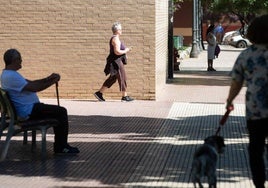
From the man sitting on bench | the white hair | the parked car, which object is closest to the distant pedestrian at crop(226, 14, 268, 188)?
the man sitting on bench

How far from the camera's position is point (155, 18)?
51.7ft

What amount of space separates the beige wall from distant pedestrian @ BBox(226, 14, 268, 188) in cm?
892

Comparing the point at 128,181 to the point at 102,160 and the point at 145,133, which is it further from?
the point at 145,133

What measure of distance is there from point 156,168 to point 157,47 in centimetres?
808

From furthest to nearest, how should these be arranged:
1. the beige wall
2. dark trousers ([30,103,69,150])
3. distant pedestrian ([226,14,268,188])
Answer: the beige wall
dark trousers ([30,103,69,150])
distant pedestrian ([226,14,268,188])

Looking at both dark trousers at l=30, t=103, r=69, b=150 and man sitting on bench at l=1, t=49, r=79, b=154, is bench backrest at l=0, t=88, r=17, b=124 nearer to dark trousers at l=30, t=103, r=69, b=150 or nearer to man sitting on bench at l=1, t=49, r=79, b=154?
man sitting on bench at l=1, t=49, r=79, b=154

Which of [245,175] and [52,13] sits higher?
[52,13]

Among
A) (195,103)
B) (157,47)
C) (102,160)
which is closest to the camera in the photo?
(102,160)

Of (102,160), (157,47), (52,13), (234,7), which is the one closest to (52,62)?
(52,13)

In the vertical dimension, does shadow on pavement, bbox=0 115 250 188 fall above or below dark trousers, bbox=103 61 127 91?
below

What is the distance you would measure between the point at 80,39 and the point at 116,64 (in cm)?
120

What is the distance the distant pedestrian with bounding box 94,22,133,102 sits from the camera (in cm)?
1501

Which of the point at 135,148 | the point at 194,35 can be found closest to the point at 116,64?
the point at 135,148

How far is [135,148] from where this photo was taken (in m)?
10.1
